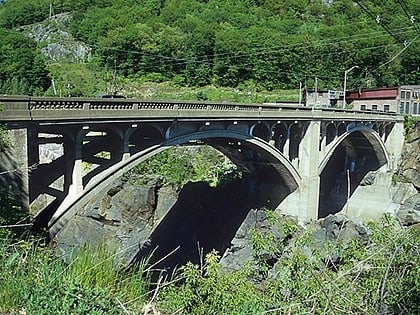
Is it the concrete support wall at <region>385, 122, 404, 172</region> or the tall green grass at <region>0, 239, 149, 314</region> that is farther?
the concrete support wall at <region>385, 122, 404, 172</region>

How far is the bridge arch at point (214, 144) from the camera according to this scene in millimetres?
10336

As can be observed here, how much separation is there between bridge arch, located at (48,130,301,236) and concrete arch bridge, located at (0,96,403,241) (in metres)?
0.03

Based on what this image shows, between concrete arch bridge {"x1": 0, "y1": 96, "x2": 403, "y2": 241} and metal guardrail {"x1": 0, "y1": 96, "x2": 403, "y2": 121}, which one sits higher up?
metal guardrail {"x1": 0, "y1": 96, "x2": 403, "y2": 121}

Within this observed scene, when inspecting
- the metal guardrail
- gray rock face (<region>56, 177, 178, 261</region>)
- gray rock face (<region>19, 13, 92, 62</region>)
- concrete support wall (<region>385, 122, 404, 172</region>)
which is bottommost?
gray rock face (<region>56, 177, 178, 261</region>)

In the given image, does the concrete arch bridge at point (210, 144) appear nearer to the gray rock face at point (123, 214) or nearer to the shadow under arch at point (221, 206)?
the shadow under arch at point (221, 206)

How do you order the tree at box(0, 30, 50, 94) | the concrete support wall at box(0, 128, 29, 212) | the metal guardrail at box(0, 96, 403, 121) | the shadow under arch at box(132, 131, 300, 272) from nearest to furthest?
the concrete support wall at box(0, 128, 29, 212), the metal guardrail at box(0, 96, 403, 121), the shadow under arch at box(132, 131, 300, 272), the tree at box(0, 30, 50, 94)

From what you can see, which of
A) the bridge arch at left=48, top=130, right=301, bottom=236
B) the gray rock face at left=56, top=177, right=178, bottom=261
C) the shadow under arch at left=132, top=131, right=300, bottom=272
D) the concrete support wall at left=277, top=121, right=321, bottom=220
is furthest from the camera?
the gray rock face at left=56, top=177, right=178, bottom=261

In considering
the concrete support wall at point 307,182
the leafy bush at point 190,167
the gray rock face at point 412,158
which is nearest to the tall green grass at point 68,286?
the concrete support wall at point 307,182

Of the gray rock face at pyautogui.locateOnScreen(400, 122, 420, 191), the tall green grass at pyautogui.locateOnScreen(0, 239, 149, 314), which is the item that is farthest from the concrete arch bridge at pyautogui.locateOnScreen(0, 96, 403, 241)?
the tall green grass at pyautogui.locateOnScreen(0, 239, 149, 314)

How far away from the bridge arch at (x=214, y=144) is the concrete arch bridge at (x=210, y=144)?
0.03 meters

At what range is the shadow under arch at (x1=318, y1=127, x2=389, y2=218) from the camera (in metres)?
31.2

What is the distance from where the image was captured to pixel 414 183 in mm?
29656

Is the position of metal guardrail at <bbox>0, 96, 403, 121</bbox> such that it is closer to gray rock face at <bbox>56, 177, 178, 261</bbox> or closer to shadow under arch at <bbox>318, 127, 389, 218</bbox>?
gray rock face at <bbox>56, 177, 178, 261</bbox>

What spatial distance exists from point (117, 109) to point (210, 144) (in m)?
11.2
